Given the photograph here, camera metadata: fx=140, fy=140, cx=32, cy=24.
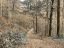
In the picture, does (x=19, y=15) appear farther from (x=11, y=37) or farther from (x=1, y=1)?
(x=11, y=37)

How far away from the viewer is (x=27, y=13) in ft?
186

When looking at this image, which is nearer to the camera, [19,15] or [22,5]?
[19,15]

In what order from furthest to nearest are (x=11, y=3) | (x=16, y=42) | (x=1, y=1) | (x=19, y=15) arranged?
1. (x=19, y=15)
2. (x=11, y=3)
3. (x=1, y=1)
4. (x=16, y=42)

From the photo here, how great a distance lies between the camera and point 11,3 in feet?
156

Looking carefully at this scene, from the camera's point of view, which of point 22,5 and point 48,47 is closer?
point 48,47

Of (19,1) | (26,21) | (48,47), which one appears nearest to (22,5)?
(19,1)

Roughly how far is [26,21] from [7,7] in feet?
37.2

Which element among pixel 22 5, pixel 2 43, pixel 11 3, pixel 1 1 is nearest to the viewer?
pixel 2 43

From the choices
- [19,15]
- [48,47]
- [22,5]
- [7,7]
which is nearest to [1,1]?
[7,7]

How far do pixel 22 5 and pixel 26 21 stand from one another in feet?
34.6

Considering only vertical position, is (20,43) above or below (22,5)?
below

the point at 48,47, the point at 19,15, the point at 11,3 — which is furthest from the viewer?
the point at 19,15

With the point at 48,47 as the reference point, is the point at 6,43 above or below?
above

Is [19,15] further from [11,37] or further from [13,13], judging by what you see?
[11,37]
